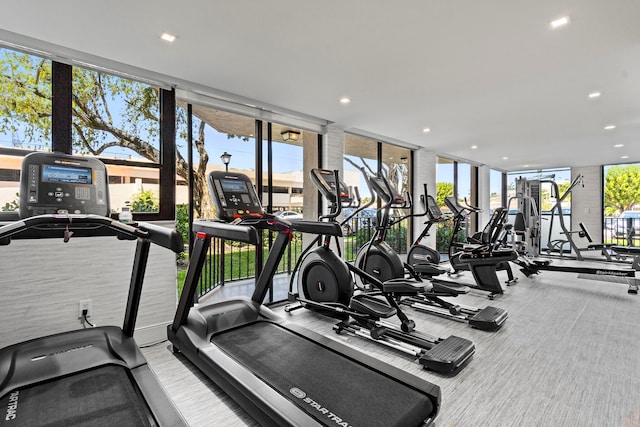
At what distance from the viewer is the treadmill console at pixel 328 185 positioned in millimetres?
3580

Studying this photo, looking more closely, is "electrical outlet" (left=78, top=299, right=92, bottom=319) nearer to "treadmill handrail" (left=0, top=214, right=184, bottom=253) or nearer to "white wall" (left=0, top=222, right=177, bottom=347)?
"white wall" (left=0, top=222, right=177, bottom=347)

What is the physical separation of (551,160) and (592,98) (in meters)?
5.39

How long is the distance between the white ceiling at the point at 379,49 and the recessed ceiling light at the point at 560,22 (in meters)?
0.04

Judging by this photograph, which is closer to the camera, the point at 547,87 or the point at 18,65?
the point at 18,65

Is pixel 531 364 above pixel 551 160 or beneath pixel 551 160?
beneath

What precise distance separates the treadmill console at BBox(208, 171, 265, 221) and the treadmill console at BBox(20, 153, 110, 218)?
0.72 meters

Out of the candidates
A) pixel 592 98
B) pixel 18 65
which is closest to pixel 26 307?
pixel 18 65

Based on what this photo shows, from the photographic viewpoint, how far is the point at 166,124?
3307 mm

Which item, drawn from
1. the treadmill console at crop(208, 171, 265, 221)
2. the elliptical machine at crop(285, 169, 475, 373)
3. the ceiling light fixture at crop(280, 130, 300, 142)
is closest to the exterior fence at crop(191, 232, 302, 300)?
the elliptical machine at crop(285, 169, 475, 373)

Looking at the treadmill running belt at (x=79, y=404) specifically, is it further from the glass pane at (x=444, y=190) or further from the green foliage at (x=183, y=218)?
the glass pane at (x=444, y=190)

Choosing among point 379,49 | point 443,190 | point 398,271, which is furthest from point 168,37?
point 443,190

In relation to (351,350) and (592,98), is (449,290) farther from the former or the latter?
(592,98)

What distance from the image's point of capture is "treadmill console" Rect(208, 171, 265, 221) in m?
2.50

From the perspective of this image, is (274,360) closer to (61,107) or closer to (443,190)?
(61,107)
